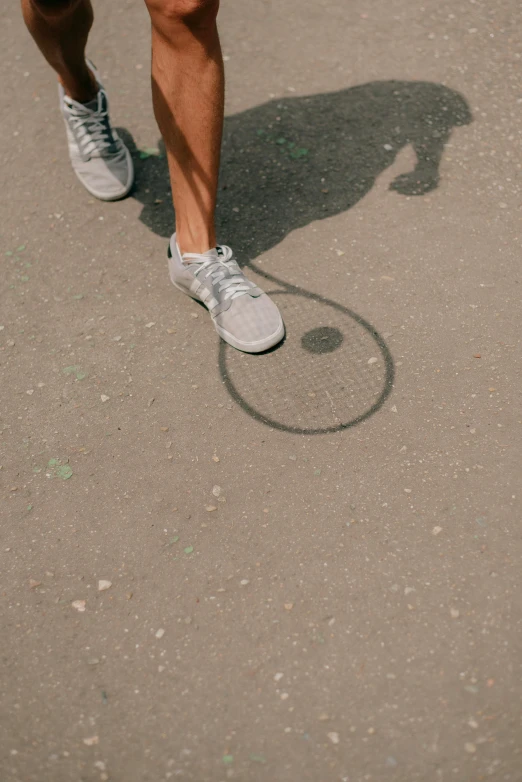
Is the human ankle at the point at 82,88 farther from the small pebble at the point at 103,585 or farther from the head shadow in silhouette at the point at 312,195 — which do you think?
the small pebble at the point at 103,585

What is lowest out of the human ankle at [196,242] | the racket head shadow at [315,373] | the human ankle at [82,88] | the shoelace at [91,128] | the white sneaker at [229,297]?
the racket head shadow at [315,373]

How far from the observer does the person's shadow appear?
10.9ft

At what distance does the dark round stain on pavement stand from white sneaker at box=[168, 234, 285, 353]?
0.10 metres

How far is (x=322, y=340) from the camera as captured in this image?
9.26ft

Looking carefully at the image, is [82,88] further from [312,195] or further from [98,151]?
[312,195]

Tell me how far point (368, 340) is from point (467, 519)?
2.63 feet

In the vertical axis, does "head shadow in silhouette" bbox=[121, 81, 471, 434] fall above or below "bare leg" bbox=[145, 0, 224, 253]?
below

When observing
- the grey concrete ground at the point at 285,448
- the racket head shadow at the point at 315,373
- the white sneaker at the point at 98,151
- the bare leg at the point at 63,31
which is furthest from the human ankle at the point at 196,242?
the bare leg at the point at 63,31

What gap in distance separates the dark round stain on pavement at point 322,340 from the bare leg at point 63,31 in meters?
1.56

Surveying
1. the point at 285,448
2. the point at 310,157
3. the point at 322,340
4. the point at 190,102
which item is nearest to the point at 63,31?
the point at 190,102

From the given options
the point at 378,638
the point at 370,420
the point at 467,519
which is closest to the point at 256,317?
the point at 370,420

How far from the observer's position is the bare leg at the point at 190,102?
2449 mm

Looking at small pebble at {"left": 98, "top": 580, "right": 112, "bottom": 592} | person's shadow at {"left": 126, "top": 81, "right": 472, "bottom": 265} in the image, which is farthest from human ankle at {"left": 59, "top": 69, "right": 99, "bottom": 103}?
small pebble at {"left": 98, "top": 580, "right": 112, "bottom": 592}

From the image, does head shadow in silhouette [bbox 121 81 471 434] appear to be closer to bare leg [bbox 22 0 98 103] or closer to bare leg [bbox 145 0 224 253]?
bare leg [bbox 145 0 224 253]
